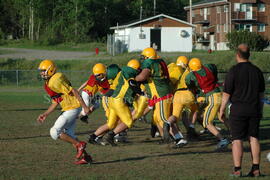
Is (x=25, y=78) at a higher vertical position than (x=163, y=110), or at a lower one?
lower

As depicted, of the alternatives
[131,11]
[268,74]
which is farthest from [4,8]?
[268,74]

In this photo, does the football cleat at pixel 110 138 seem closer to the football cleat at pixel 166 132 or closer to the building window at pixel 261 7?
the football cleat at pixel 166 132

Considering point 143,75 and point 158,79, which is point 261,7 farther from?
point 143,75

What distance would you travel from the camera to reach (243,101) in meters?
8.70

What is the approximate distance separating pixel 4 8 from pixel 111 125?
67.2 meters

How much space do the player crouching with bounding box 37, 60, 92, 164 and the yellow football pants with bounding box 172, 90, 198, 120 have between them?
2.81 m

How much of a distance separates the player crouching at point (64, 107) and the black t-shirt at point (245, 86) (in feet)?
9.27

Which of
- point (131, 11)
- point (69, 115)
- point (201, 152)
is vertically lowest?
point (201, 152)

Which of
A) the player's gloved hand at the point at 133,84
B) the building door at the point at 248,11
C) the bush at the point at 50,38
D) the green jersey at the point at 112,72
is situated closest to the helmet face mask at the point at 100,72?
the green jersey at the point at 112,72

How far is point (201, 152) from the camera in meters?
11.8

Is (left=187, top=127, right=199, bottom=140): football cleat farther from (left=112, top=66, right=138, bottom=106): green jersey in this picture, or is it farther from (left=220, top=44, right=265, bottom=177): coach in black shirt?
(left=220, top=44, right=265, bottom=177): coach in black shirt

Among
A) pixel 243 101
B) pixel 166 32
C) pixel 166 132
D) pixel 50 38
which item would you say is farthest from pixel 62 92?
pixel 50 38

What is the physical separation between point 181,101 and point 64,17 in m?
58.4

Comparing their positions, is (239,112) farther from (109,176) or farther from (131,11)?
(131,11)
